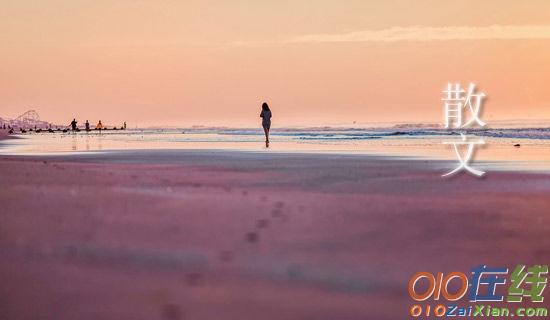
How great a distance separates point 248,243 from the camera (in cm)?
615

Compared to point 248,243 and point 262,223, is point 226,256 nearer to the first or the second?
point 248,243

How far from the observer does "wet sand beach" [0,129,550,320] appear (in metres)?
4.34

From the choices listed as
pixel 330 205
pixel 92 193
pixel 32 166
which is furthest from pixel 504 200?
pixel 32 166

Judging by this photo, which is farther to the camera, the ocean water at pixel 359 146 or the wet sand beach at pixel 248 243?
the ocean water at pixel 359 146

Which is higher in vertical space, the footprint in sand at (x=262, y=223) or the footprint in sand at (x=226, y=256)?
the footprint in sand at (x=262, y=223)

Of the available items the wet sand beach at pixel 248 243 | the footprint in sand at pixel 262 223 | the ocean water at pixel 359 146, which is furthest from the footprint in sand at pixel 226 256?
the ocean water at pixel 359 146

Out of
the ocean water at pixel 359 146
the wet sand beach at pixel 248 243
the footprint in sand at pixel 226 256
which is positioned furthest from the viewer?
the ocean water at pixel 359 146

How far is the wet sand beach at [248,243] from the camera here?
14.3 feet

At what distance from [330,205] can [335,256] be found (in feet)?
10.3

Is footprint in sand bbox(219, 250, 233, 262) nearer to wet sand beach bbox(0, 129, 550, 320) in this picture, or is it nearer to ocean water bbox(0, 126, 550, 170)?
wet sand beach bbox(0, 129, 550, 320)

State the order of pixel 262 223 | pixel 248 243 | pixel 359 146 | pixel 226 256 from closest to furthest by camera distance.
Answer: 1. pixel 226 256
2. pixel 248 243
3. pixel 262 223
4. pixel 359 146

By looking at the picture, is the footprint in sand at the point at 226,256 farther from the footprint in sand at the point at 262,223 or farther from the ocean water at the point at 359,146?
the ocean water at the point at 359,146

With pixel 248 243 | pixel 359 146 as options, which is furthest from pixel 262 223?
pixel 359 146

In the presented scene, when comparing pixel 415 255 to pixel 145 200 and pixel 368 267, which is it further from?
pixel 145 200
